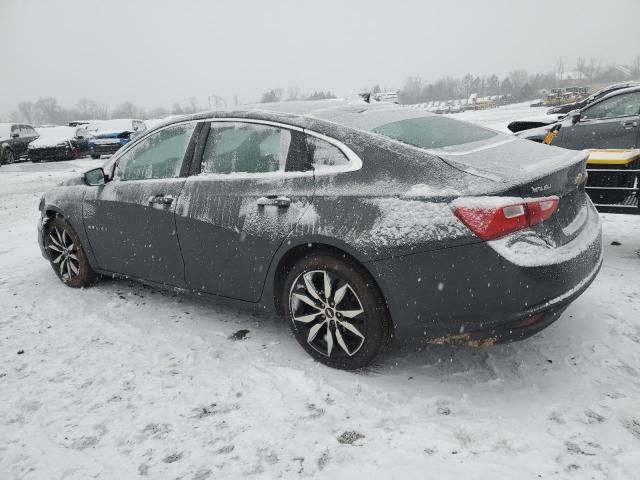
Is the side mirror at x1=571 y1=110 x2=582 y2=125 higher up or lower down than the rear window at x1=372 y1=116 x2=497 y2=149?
lower down

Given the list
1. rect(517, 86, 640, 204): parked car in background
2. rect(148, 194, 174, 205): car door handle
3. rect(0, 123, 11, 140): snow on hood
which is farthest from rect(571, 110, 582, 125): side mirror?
rect(0, 123, 11, 140): snow on hood

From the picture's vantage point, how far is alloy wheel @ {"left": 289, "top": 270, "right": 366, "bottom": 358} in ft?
9.21

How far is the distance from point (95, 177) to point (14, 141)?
811 inches

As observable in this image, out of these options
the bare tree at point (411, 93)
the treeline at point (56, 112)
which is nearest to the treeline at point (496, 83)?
the bare tree at point (411, 93)

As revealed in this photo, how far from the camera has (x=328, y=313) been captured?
9.54ft

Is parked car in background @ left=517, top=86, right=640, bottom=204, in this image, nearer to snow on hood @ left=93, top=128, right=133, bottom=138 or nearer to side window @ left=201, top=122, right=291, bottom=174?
side window @ left=201, top=122, right=291, bottom=174

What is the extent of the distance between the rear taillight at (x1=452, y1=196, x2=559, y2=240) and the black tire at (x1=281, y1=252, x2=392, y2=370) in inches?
26.0

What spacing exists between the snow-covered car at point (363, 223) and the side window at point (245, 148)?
0.01 m

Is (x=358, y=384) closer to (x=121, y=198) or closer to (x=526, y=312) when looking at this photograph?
(x=526, y=312)

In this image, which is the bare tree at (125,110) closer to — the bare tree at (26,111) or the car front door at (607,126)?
the bare tree at (26,111)

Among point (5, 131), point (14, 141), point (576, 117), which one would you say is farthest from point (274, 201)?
point (5, 131)

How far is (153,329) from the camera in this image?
376 cm

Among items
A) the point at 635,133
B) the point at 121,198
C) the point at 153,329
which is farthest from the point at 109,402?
the point at 635,133

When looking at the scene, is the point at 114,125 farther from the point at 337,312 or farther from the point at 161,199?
the point at 337,312
